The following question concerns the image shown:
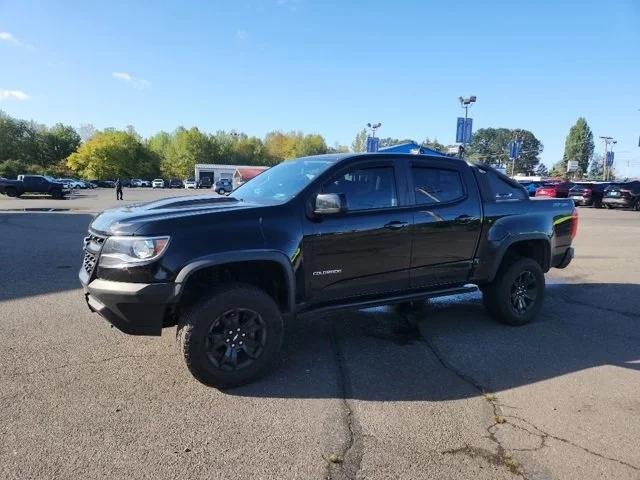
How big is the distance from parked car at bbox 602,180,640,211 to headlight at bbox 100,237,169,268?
1313 inches

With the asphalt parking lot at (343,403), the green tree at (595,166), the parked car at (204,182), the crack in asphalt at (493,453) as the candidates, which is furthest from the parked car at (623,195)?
the green tree at (595,166)

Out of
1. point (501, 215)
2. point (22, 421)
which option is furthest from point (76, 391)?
point (501, 215)

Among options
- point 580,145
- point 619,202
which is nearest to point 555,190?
point 619,202

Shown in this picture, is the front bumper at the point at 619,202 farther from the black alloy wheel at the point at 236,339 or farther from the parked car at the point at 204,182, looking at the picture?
the parked car at the point at 204,182

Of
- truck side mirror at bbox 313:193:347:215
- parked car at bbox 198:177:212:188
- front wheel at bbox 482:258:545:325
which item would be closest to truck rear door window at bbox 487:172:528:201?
front wheel at bbox 482:258:545:325

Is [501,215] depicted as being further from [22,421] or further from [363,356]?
[22,421]

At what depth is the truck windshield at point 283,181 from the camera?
14.8 feet

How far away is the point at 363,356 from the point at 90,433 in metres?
2.42

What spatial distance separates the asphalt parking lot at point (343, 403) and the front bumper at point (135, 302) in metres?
0.55

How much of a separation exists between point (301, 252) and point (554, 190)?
35471mm

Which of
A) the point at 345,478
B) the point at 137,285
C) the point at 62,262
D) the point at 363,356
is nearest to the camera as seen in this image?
the point at 345,478

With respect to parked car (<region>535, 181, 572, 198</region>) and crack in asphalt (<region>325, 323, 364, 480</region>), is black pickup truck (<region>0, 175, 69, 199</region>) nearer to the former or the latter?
parked car (<region>535, 181, 572, 198</region>)

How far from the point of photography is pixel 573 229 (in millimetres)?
6273

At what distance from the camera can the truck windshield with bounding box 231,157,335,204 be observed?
178 inches
